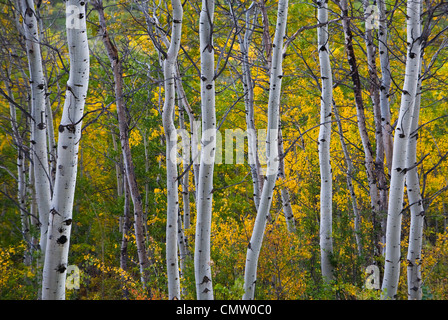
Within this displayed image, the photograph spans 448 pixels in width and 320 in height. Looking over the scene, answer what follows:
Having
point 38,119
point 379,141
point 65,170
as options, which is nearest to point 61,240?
point 65,170

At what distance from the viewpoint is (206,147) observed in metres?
3.50

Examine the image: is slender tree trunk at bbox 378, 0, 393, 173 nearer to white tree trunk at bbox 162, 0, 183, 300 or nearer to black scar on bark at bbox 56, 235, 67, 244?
white tree trunk at bbox 162, 0, 183, 300

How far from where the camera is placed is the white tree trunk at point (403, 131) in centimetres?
362

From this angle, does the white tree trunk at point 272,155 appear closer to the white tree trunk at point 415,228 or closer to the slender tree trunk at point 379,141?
the white tree trunk at point 415,228

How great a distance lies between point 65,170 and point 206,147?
1284 millimetres

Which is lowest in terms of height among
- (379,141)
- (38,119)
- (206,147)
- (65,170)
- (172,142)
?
(65,170)

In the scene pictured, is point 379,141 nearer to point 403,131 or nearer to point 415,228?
point 415,228

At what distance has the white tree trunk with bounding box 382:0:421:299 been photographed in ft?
11.9

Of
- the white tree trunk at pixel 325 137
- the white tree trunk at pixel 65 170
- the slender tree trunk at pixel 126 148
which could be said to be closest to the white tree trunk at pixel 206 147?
the white tree trunk at pixel 65 170

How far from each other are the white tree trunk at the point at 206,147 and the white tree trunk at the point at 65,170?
1.15 meters

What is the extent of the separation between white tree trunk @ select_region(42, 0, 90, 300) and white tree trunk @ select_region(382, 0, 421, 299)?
297cm

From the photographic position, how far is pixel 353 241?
8.41 meters
